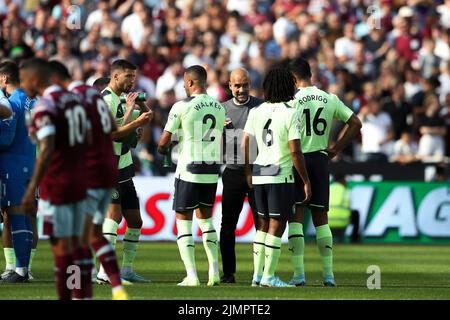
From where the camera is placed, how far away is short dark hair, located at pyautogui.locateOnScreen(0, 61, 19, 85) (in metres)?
15.8

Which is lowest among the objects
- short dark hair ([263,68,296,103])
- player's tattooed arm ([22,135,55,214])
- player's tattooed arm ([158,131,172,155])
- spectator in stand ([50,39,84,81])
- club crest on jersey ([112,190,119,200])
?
club crest on jersey ([112,190,119,200])

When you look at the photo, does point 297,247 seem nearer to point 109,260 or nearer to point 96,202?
point 109,260

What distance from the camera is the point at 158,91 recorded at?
94.7 feet

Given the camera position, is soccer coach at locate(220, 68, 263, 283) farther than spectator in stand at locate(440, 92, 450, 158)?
No

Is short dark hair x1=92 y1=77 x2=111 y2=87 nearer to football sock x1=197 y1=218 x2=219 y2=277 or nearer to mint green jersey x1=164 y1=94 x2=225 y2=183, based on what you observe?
mint green jersey x1=164 y1=94 x2=225 y2=183

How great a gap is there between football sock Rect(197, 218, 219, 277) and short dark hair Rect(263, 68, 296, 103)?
1832mm

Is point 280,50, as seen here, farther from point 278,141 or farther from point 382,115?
point 278,141

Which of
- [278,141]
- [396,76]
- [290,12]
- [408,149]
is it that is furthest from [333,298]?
[290,12]

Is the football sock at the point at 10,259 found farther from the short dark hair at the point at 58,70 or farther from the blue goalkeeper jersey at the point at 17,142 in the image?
the short dark hair at the point at 58,70

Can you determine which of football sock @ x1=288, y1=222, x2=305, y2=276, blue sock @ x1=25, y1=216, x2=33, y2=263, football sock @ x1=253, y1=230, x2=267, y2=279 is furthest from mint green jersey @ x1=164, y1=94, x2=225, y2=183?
blue sock @ x1=25, y1=216, x2=33, y2=263

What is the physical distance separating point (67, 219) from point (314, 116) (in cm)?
498

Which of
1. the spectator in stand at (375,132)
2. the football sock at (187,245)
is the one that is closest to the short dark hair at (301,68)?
the football sock at (187,245)

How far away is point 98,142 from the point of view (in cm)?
1189

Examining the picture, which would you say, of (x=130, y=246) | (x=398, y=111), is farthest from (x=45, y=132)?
(x=398, y=111)
